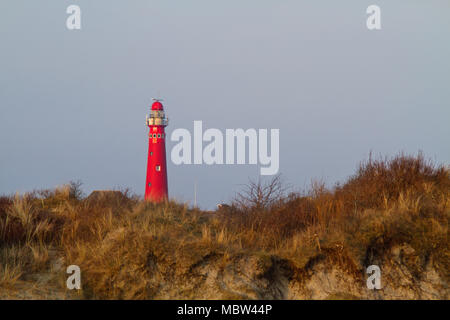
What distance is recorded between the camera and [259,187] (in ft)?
46.6

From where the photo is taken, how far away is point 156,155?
125 ft

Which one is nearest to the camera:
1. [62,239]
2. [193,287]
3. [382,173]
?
[193,287]

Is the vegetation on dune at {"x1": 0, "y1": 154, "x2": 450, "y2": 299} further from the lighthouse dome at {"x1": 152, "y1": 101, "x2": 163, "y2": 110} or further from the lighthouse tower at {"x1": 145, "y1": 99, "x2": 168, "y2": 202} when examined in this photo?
the lighthouse dome at {"x1": 152, "y1": 101, "x2": 163, "y2": 110}

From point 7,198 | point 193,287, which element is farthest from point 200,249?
point 7,198

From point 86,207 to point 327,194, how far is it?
682 centimetres

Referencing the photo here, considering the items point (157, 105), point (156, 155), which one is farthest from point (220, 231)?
point (157, 105)

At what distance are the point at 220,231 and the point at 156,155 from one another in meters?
27.0

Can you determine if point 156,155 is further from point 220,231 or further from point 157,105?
point 220,231

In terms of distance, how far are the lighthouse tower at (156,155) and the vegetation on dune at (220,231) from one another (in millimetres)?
23276

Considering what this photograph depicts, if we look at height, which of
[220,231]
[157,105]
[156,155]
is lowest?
[220,231]

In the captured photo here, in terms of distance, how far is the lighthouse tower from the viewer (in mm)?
37844

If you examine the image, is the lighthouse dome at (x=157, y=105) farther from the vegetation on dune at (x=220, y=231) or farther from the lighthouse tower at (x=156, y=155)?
the vegetation on dune at (x=220, y=231)
